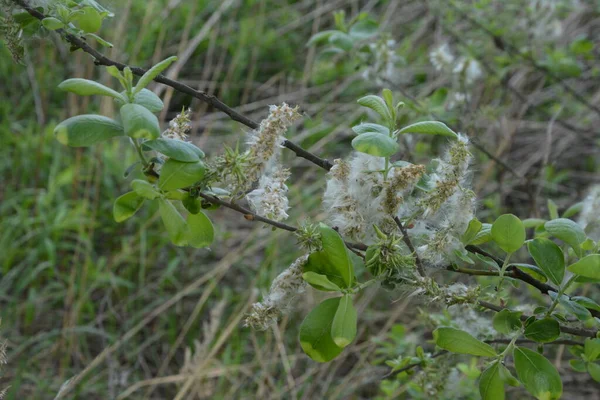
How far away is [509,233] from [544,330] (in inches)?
4.1

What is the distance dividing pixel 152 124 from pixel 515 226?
0.33m


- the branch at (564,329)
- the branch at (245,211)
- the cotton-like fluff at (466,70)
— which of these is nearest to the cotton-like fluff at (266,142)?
the branch at (245,211)

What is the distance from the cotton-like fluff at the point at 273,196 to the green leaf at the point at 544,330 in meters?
0.26

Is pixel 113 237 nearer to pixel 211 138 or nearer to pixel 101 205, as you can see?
pixel 101 205

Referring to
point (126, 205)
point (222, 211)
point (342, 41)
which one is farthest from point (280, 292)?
point (222, 211)

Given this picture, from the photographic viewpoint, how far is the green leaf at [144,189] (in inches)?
19.7

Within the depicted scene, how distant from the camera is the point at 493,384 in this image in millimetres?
608

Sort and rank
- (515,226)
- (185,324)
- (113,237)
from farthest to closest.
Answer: (113,237) < (185,324) < (515,226)

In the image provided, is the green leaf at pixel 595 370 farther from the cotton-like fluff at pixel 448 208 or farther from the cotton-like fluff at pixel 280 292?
the cotton-like fluff at pixel 280 292

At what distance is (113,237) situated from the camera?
2.00 m

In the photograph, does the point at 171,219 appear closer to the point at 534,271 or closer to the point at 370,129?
the point at 370,129

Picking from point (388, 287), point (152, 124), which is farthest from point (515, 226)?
point (152, 124)

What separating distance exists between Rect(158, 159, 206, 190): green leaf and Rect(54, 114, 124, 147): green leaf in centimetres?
5

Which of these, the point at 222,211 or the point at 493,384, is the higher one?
the point at 493,384
